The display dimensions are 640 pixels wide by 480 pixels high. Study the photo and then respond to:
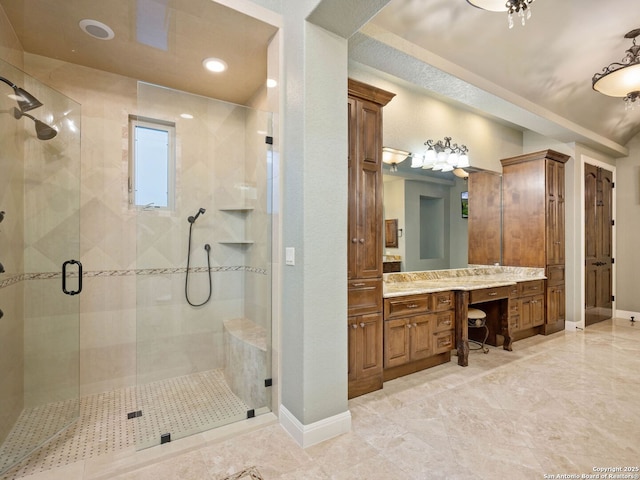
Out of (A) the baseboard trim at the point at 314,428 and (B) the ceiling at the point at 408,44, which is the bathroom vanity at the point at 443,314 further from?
(B) the ceiling at the point at 408,44

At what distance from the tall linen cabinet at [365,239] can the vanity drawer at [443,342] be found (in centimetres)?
73

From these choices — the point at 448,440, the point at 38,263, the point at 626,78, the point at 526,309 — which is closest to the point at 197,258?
the point at 38,263

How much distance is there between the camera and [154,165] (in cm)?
236

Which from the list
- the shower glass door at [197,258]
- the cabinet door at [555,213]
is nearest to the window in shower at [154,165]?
the shower glass door at [197,258]

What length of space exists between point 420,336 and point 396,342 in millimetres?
298

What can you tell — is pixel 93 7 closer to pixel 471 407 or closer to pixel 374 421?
pixel 374 421

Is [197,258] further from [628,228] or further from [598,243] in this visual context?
[628,228]

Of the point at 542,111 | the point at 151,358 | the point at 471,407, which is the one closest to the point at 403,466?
the point at 471,407

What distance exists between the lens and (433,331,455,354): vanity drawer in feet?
9.99

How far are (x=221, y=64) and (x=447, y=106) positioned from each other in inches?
108

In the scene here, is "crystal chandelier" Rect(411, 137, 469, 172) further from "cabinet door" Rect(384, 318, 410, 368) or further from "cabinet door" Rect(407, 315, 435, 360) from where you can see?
"cabinet door" Rect(384, 318, 410, 368)

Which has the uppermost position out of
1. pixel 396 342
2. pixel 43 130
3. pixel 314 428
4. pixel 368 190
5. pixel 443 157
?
pixel 443 157

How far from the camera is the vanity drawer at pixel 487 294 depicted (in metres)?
3.25

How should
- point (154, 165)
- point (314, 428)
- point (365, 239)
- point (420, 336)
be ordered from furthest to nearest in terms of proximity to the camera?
1. point (420, 336)
2. point (365, 239)
3. point (154, 165)
4. point (314, 428)
